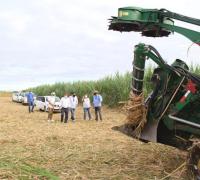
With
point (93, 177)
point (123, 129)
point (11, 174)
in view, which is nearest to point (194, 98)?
point (123, 129)

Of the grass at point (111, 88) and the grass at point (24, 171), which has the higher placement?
the grass at point (24, 171)

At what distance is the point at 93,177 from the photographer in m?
7.98

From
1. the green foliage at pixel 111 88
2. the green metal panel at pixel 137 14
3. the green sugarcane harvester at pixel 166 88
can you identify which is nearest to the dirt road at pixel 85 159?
the green sugarcane harvester at pixel 166 88

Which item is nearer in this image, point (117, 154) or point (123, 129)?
point (123, 129)

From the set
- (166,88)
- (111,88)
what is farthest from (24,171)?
(111,88)

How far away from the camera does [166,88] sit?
24.6ft

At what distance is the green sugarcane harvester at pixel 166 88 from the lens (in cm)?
708

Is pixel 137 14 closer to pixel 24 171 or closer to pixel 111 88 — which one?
pixel 24 171

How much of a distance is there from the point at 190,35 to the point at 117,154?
411 cm

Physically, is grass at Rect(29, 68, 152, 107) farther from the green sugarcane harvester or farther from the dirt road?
the green sugarcane harvester

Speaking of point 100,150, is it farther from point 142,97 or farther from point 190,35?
point 190,35

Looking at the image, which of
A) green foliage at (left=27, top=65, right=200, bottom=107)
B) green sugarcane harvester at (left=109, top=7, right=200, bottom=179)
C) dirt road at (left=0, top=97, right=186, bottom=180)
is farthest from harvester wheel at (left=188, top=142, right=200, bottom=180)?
green foliage at (left=27, top=65, right=200, bottom=107)

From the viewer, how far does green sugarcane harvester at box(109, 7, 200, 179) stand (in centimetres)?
708

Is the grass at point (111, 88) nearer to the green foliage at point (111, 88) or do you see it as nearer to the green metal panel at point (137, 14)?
the green foliage at point (111, 88)
